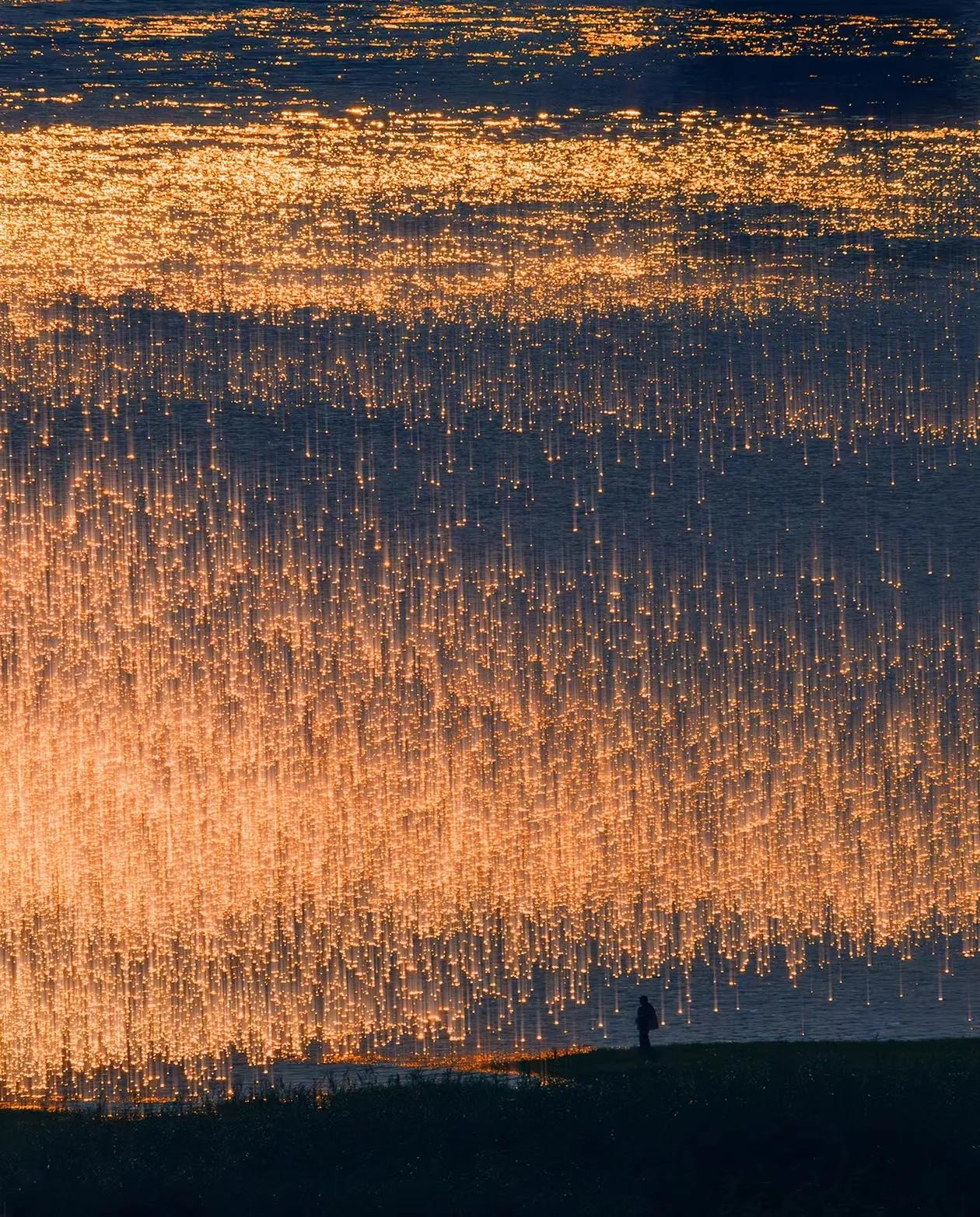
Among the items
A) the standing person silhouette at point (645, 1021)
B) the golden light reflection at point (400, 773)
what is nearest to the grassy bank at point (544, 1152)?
the standing person silhouette at point (645, 1021)

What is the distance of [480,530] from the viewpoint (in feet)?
189

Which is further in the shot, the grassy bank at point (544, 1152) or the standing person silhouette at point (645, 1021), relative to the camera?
the standing person silhouette at point (645, 1021)

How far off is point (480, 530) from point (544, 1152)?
116 ft

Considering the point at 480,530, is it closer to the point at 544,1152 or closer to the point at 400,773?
the point at 400,773

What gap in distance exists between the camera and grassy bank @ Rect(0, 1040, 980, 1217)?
2198 centimetres

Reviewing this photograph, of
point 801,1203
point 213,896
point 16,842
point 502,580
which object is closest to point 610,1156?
point 801,1203

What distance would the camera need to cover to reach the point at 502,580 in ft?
181

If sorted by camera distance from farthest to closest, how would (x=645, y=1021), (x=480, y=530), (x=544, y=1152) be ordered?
(x=480, y=530) < (x=645, y=1021) < (x=544, y=1152)

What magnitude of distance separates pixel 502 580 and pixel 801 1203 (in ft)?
110

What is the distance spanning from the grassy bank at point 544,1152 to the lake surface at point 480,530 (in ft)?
27.4

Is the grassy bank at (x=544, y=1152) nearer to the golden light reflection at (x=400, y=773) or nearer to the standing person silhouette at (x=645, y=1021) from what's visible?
the standing person silhouette at (x=645, y=1021)

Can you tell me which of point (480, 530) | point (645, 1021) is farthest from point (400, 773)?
point (645, 1021)

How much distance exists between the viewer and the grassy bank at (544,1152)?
72.1ft

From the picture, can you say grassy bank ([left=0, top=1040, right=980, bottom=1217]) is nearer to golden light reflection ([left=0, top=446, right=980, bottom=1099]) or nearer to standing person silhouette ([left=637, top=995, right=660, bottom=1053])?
standing person silhouette ([left=637, top=995, right=660, bottom=1053])
